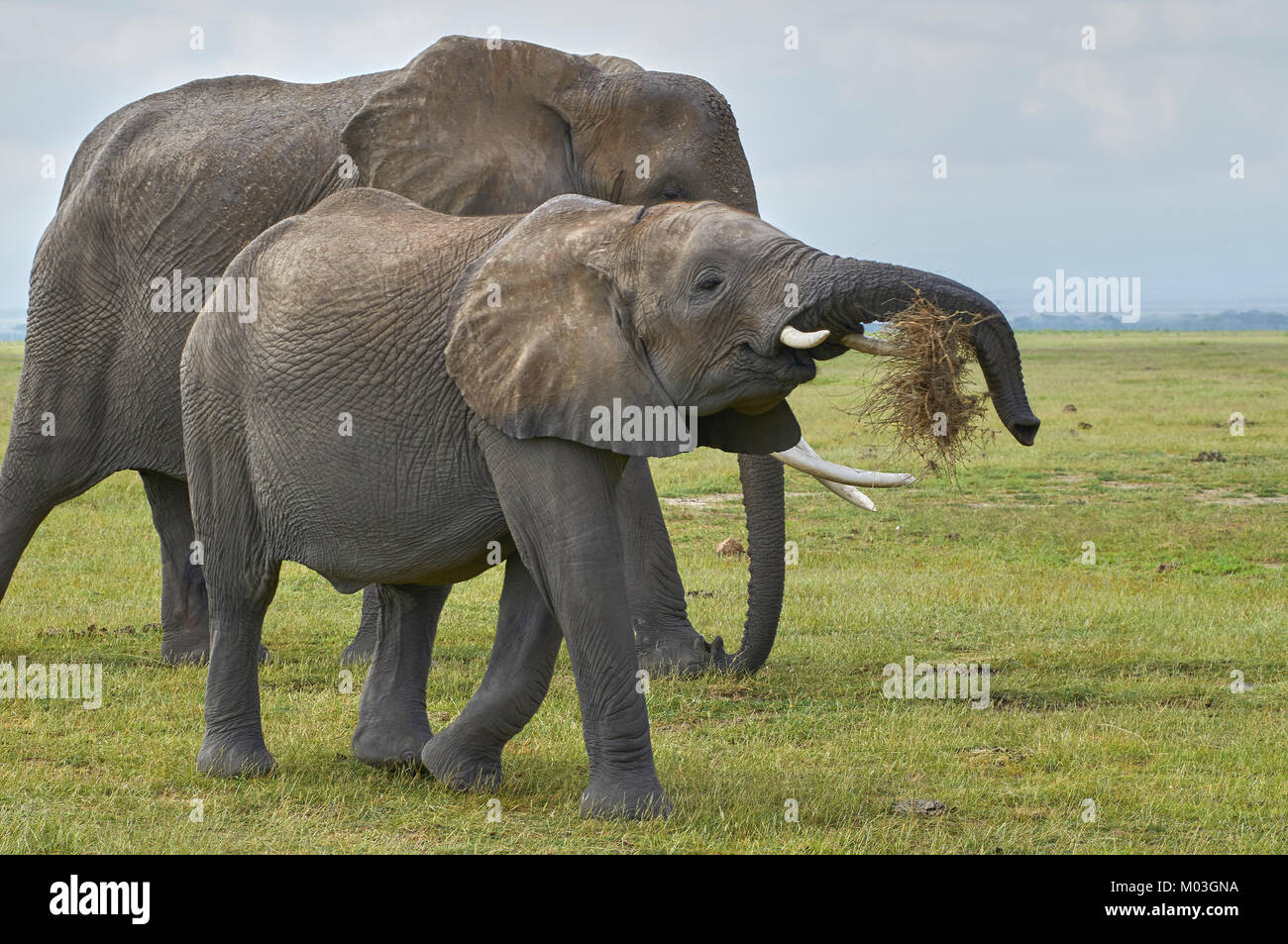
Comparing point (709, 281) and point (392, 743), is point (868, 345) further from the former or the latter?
point (392, 743)

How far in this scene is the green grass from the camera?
6.41 m

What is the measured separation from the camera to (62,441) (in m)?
9.70

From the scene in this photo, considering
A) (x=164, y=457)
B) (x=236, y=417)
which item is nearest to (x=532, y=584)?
(x=236, y=417)

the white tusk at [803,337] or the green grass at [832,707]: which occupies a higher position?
the white tusk at [803,337]

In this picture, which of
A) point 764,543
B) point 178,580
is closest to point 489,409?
point 764,543

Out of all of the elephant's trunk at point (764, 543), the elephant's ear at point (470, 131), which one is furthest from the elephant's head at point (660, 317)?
the elephant's trunk at point (764, 543)

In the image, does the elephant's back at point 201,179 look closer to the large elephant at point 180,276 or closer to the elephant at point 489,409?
the large elephant at point 180,276

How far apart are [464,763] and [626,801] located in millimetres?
853

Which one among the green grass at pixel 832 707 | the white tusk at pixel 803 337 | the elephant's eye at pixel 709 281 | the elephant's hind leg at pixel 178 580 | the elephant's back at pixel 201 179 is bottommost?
the green grass at pixel 832 707

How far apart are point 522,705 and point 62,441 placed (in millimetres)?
4227

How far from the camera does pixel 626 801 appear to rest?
6328 millimetres

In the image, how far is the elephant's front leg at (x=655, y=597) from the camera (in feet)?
31.2

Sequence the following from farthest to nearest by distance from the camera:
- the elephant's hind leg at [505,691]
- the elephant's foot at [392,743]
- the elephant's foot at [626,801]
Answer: the elephant's foot at [392,743] < the elephant's hind leg at [505,691] < the elephant's foot at [626,801]

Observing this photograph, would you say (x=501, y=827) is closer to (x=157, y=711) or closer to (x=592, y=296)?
(x=592, y=296)
